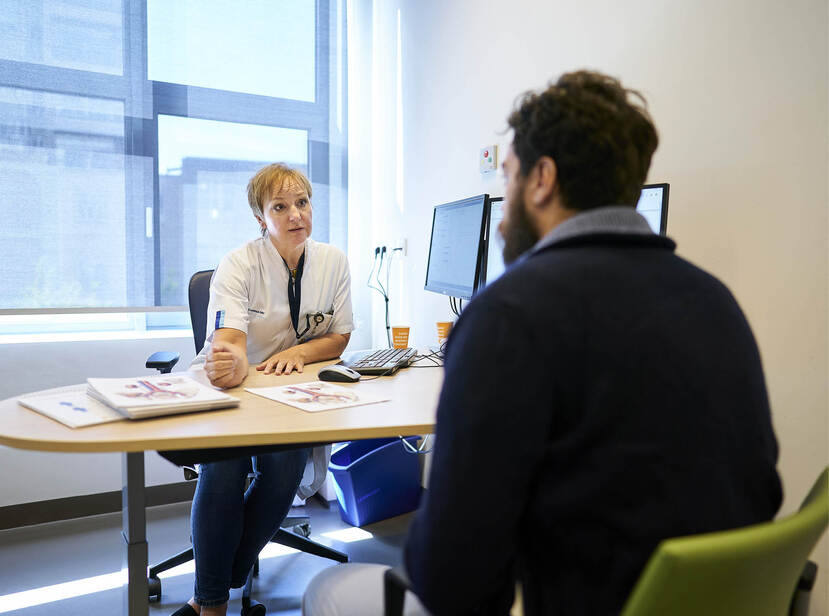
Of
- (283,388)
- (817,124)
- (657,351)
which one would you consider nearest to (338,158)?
(283,388)

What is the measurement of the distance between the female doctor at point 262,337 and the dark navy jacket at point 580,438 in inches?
40.1

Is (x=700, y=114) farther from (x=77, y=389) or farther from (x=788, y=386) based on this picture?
(x=77, y=389)

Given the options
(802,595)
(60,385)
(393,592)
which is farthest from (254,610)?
(802,595)

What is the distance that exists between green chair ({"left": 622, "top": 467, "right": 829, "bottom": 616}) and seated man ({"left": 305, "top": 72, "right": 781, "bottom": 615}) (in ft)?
0.16

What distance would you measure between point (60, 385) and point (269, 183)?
1368mm

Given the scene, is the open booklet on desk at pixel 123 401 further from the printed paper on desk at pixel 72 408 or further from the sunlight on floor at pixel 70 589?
the sunlight on floor at pixel 70 589

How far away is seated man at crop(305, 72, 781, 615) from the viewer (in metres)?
0.61

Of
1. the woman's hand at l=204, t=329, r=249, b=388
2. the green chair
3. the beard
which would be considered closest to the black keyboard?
the woman's hand at l=204, t=329, r=249, b=388

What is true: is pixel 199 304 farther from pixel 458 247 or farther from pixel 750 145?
pixel 750 145

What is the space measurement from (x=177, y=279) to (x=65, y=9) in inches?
48.6

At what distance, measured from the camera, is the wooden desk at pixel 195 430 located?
Answer: 1025mm

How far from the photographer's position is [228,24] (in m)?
2.94

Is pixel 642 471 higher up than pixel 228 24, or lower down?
lower down

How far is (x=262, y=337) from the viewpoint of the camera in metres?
2.02
